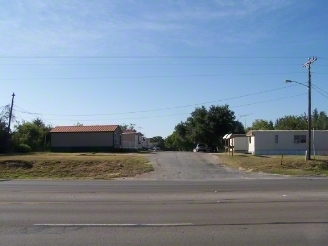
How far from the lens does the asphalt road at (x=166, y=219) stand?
8.63 m

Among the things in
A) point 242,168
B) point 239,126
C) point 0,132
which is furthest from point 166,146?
point 242,168

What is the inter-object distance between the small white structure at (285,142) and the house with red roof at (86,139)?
22.0m

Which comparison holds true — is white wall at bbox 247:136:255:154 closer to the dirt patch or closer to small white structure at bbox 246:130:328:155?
small white structure at bbox 246:130:328:155

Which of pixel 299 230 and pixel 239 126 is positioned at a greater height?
pixel 239 126

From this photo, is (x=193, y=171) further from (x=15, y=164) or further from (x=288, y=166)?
(x=15, y=164)

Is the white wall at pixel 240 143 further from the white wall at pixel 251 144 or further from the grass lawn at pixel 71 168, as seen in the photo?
the grass lawn at pixel 71 168

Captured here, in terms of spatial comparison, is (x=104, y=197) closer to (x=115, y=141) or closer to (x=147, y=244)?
(x=147, y=244)

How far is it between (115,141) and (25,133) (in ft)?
59.2

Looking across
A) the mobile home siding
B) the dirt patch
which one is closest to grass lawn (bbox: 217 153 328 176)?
the dirt patch

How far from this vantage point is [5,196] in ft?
54.9

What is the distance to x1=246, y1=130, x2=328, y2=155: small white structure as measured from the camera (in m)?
52.8

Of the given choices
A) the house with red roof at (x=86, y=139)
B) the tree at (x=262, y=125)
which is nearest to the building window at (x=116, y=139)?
the house with red roof at (x=86, y=139)

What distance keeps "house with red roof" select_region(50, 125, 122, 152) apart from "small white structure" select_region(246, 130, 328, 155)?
22048mm

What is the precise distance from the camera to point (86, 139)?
6444 cm
